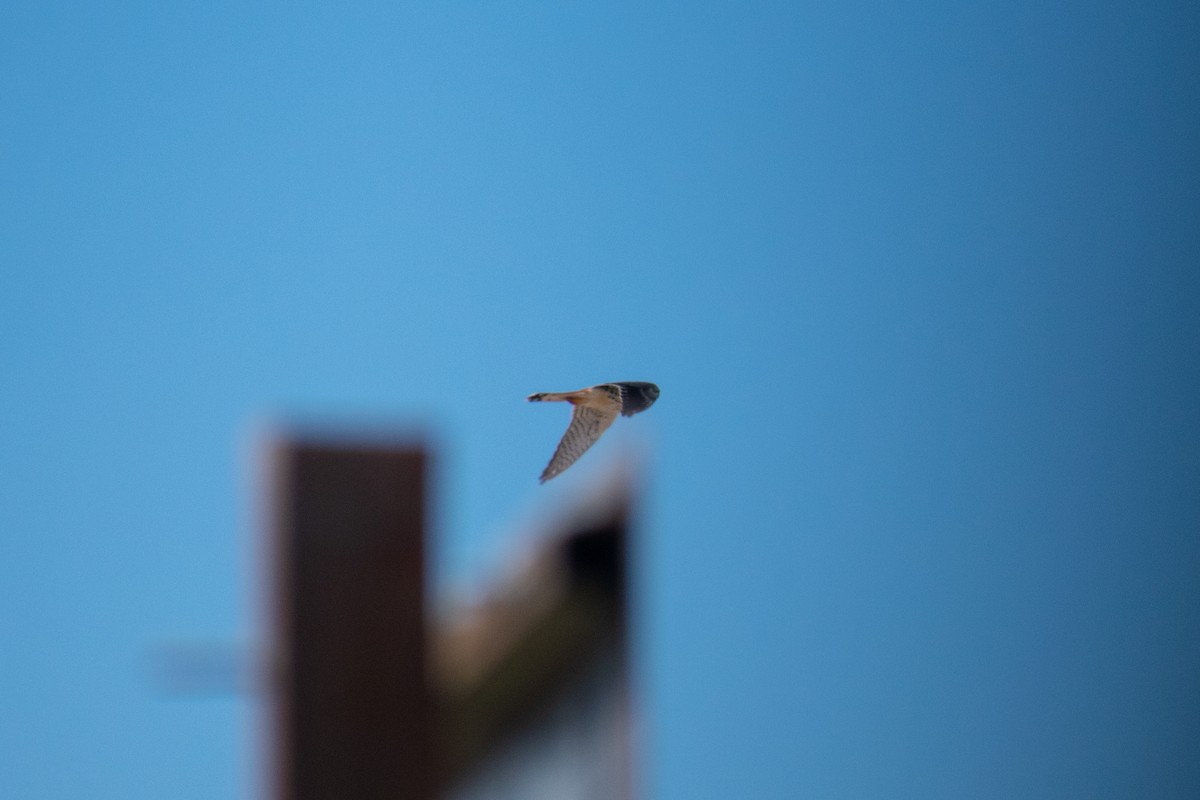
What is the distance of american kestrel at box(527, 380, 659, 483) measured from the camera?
18.8 inches

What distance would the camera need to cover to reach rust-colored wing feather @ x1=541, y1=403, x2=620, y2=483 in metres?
0.53

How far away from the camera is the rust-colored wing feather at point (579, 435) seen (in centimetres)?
53

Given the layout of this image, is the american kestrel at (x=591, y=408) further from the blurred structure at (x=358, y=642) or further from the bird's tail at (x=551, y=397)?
the blurred structure at (x=358, y=642)

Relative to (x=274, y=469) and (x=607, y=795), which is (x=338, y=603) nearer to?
(x=274, y=469)

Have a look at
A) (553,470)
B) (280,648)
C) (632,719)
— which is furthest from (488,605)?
(553,470)

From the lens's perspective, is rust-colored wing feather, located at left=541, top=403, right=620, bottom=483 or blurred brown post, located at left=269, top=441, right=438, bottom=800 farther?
blurred brown post, located at left=269, top=441, right=438, bottom=800

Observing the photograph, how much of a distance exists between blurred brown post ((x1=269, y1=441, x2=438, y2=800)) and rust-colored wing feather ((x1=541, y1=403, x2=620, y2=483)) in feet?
2.83

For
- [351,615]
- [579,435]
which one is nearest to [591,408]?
[579,435]

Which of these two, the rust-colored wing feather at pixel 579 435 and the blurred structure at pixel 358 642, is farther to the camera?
the blurred structure at pixel 358 642

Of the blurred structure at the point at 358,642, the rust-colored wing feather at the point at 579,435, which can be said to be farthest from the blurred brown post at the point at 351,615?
the rust-colored wing feather at the point at 579,435

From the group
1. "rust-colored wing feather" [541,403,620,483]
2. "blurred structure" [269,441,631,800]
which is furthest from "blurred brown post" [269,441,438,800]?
"rust-colored wing feather" [541,403,620,483]

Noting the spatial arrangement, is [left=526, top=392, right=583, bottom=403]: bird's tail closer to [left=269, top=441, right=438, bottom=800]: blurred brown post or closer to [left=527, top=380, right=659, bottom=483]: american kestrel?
[left=527, top=380, right=659, bottom=483]: american kestrel

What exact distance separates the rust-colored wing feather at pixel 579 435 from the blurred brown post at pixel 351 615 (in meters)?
0.86

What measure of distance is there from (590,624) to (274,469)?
1.65ft
